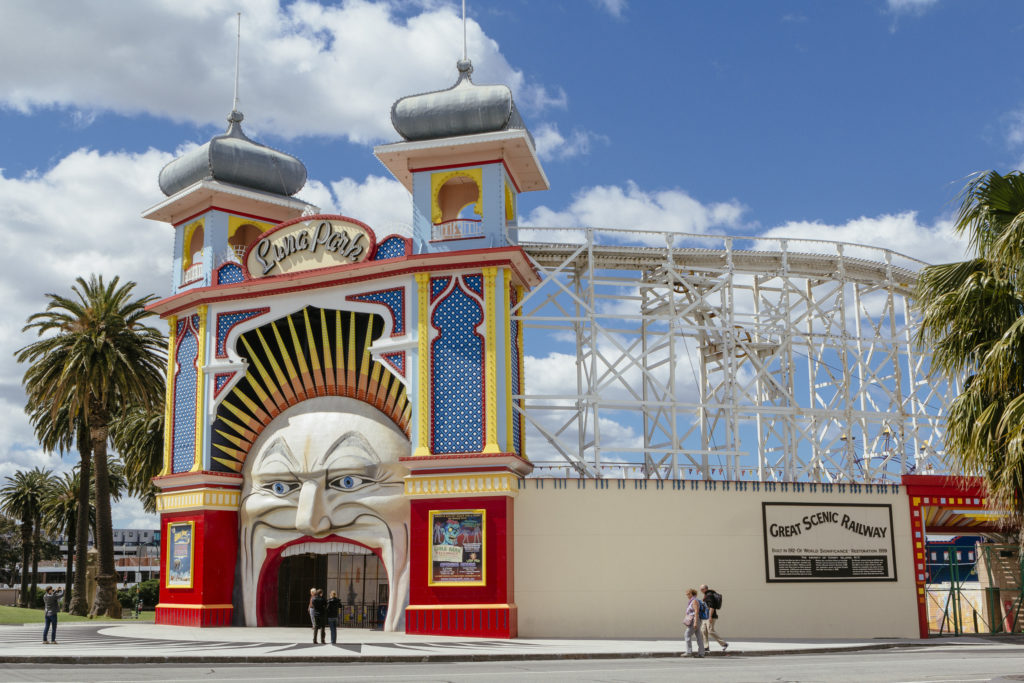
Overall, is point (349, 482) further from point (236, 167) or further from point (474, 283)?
point (236, 167)

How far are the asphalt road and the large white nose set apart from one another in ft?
29.6

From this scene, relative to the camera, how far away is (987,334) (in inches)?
581

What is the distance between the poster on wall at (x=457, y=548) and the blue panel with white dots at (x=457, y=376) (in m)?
1.73

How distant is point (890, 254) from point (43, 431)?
3605 centimetres

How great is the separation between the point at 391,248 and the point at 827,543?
1412cm

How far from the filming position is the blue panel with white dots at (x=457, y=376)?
2631cm

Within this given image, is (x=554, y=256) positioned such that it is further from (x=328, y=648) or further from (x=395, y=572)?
(x=328, y=648)

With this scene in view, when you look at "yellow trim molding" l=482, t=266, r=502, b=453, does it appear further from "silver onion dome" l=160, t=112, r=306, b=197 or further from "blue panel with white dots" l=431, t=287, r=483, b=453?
"silver onion dome" l=160, t=112, r=306, b=197

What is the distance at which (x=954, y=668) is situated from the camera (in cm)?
1653

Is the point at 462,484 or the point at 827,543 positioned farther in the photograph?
the point at 827,543

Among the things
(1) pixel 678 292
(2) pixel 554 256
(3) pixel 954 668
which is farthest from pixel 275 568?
(3) pixel 954 668

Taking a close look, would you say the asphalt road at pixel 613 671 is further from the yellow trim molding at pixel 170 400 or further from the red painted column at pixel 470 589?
the yellow trim molding at pixel 170 400

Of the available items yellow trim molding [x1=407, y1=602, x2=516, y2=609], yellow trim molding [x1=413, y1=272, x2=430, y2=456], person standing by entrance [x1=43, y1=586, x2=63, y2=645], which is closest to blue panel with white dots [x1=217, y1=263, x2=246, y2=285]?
yellow trim molding [x1=413, y1=272, x2=430, y2=456]

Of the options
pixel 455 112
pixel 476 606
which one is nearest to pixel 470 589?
pixel 476 606
